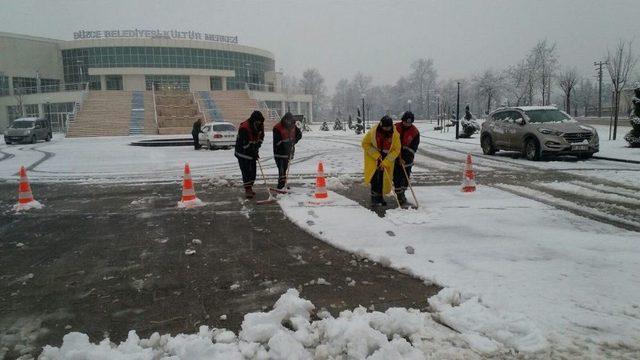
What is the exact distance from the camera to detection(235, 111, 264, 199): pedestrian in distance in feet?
29.9

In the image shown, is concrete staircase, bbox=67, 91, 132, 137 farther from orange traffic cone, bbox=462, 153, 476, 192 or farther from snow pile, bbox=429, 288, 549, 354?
snow pile, bbox=429, 288, 549, 354

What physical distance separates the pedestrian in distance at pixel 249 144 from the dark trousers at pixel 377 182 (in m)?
2.73

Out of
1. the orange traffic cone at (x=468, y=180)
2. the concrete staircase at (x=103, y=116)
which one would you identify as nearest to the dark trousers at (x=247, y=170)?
the orange traffic cone at (x=468, y=180)

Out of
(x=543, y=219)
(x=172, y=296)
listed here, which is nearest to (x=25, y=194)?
(x=172, y=296)

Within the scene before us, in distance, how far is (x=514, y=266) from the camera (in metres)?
4.76

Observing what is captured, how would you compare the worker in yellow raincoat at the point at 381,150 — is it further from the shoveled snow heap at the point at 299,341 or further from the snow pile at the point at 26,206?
the snow pile at the point at 26,206

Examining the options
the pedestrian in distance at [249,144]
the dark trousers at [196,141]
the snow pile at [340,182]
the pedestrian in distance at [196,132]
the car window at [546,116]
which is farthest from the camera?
the dark trousers at [196,141]

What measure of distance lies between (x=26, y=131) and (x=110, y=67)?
36.9 meters

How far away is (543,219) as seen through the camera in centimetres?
686

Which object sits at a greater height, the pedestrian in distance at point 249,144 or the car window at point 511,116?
the car window at point 511,116

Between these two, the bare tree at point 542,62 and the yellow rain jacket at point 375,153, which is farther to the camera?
the bare tree at point 542,62

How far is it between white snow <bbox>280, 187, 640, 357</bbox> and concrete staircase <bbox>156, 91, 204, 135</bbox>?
117 feet

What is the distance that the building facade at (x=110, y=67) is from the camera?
2437 inches

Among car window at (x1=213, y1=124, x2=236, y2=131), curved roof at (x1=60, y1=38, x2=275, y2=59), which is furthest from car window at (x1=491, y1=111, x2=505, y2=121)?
curved roof at (x1=60, y1=38, x2=275, y2=59)
